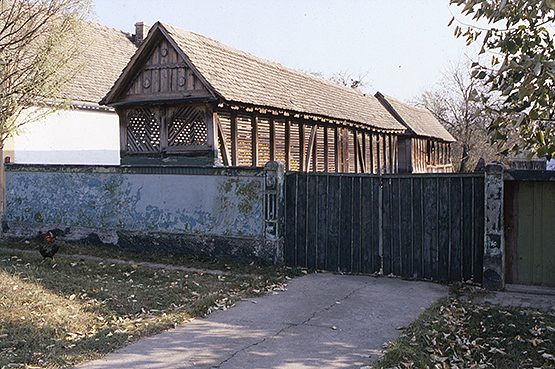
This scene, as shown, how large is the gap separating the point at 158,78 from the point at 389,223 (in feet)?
25.4

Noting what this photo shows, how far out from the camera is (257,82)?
15.6 m

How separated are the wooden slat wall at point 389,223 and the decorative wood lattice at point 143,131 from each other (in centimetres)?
→ 529

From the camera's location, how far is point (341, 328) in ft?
22.0

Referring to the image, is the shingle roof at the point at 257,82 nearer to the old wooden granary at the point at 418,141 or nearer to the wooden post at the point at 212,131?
the wooden post at the point at 212,131

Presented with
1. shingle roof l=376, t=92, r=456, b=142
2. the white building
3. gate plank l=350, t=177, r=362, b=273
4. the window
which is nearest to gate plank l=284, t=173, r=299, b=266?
gate plank l=350, t=177, r=362, b=273

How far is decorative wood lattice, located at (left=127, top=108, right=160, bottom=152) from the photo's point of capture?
46.8 feet

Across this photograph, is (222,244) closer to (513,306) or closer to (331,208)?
(331,208)

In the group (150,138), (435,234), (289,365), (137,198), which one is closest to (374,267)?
(435,234)

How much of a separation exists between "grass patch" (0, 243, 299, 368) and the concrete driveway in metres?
0.37

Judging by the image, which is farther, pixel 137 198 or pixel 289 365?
pixel 137 198

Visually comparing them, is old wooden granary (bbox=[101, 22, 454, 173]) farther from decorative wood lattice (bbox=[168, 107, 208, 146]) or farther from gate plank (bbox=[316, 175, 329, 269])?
gate plank (bbox=[316, 175, 329, 269])

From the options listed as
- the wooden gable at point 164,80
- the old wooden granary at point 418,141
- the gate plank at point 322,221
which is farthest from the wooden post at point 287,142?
the old wooden granary at point 418,141

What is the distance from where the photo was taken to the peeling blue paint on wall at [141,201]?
35.2 ft

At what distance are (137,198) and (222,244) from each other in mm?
2576
